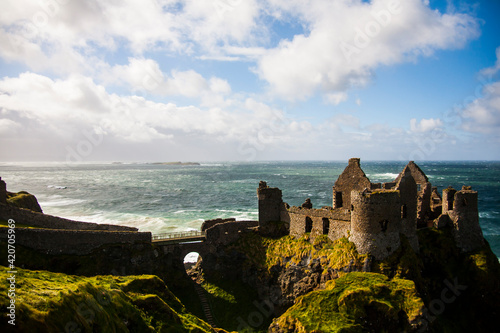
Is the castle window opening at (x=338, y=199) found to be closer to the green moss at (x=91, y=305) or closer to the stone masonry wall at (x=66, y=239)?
the stone masonry wall at (x=66, y=239)

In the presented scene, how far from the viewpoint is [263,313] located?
32.3 metres

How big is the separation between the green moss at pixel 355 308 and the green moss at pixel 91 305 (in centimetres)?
509

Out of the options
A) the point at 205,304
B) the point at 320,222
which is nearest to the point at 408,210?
the point at 320,222

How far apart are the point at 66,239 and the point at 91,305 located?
2274 cm

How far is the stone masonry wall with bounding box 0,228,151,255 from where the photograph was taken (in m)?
27.6

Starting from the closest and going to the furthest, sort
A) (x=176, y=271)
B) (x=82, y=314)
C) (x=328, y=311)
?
(x=82, y=314) → (x=328, y=311) → (x=176, y=271)

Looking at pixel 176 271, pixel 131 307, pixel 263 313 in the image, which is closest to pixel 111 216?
pixel 176 271

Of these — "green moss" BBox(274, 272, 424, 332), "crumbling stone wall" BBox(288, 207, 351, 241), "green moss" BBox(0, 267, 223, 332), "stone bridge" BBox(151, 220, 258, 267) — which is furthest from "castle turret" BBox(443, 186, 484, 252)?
"green moss" BBox(0, 267, 223, 332)

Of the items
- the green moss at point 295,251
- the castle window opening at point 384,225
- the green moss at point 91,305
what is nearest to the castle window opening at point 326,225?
the green moss at point 295,251

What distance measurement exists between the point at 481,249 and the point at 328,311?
21118 millimetres

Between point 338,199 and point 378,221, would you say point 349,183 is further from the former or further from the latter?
point 378,221

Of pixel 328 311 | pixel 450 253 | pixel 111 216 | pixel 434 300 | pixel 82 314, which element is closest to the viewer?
pixel 82 314

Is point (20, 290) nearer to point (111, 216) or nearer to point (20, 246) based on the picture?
point (20, 246)

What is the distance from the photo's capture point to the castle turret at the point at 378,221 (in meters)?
25.0
